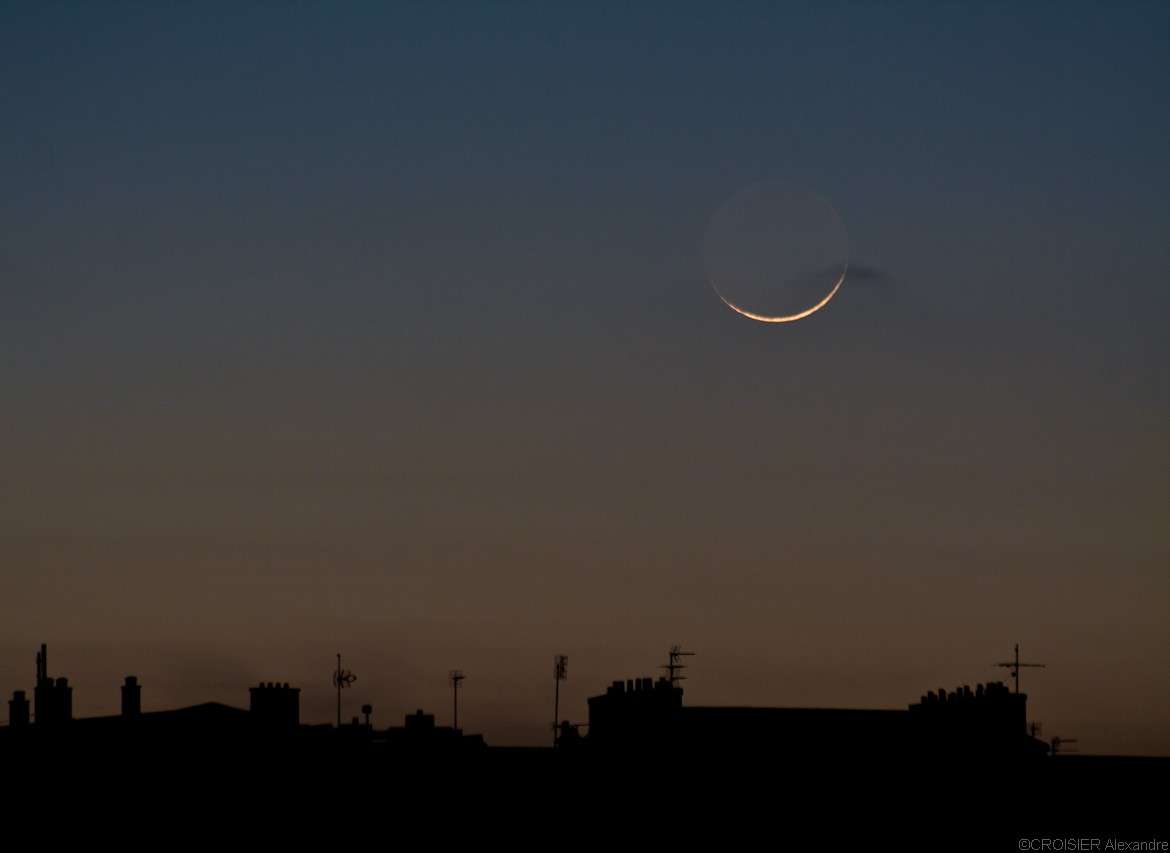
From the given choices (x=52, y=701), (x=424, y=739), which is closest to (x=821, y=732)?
(x=424, y=739)

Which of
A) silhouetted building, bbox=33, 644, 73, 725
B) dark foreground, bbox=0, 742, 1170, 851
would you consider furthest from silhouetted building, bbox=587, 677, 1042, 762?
silhouetted building, bbox=33, 644, 73, 725

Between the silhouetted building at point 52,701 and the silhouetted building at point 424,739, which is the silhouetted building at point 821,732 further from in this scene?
the silhouetted building at point 52,701

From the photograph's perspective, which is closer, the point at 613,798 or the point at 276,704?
the point at 613,798

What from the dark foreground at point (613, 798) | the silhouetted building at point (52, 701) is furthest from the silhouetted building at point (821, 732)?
the silhouetted building at point (52, 701)

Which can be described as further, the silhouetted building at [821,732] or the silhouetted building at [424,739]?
the silhouetted building at [424,739]

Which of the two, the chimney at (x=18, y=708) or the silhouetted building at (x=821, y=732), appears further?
the chimney at (x=18, y=708)

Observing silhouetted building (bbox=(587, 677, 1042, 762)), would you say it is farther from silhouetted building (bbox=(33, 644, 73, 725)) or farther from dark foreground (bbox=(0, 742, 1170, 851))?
silhouetted building (bbox=(33, 644, 73, 725))

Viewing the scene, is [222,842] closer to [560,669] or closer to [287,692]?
[287,692]

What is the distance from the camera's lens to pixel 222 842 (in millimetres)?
71188

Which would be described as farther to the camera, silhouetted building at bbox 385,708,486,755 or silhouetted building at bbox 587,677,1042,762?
silhouetted building at bbox 385,708,486,755

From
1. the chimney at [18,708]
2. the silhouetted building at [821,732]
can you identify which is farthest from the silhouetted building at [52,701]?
the silhouetted building at [821,732]

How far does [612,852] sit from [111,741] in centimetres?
2217

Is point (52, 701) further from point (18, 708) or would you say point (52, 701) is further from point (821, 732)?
point (821, 732)

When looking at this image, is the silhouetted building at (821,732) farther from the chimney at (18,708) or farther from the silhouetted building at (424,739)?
the chimney at (18,708)
